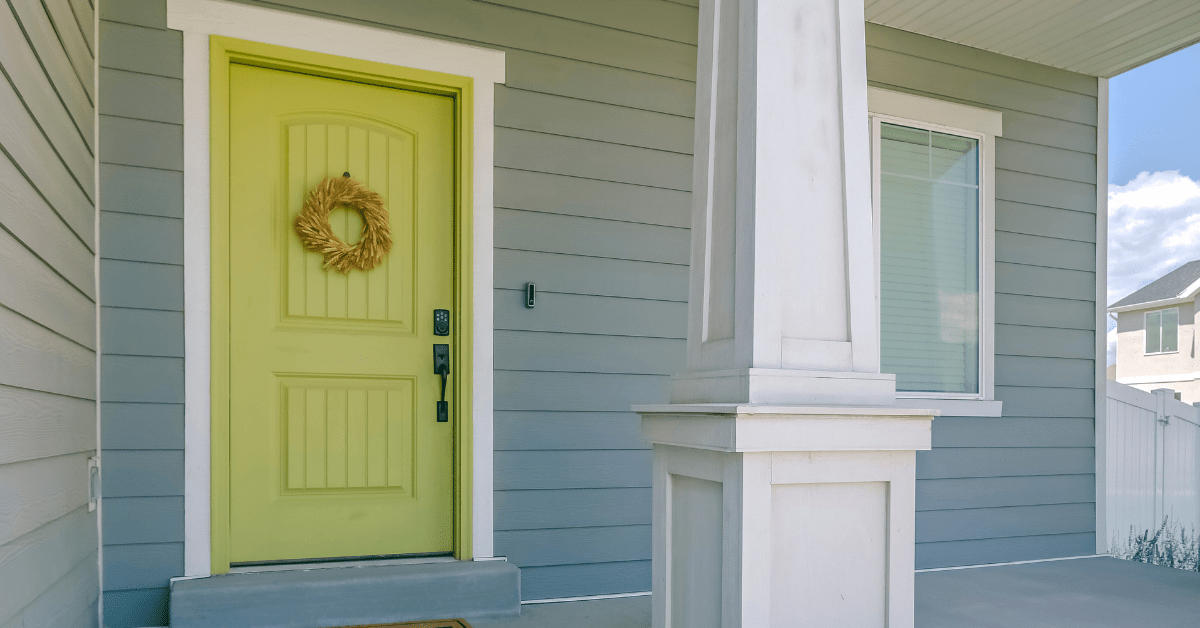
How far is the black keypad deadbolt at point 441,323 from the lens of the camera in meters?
2.96

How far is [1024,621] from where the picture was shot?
9.57 ft

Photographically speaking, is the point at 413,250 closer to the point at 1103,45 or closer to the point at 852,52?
the point at 852,52

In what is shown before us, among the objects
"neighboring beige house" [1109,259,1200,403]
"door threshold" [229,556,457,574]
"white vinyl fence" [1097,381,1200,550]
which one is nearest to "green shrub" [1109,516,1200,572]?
"white vinyl fence" [1097,381,1200,550]

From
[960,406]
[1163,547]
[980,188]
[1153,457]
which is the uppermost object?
[980,188]

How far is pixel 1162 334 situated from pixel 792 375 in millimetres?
21283

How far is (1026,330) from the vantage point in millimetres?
4078

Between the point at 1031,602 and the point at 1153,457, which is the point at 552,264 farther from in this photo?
the point at 1153,457

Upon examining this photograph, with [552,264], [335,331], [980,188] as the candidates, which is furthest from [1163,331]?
[335,331]

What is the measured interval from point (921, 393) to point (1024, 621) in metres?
1.19

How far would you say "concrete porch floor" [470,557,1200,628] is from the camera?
2.85 meters

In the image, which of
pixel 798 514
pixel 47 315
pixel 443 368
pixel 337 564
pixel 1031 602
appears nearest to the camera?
pixel 798 514

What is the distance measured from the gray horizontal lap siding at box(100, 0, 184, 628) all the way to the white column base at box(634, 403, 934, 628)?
172 centimetres

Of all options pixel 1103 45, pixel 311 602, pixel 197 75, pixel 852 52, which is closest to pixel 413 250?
pixel 197 75

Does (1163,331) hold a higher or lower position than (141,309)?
lower
